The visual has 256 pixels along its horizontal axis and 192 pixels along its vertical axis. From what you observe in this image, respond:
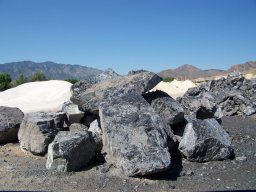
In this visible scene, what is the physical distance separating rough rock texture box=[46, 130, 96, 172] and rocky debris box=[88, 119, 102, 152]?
591 millimetres

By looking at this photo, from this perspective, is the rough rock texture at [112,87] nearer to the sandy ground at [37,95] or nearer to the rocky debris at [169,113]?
the rocky debris at [169,113]

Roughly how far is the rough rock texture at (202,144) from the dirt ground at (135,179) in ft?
0.51

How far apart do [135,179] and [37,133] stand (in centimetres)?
313

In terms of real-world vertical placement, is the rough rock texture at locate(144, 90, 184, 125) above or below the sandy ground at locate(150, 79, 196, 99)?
above

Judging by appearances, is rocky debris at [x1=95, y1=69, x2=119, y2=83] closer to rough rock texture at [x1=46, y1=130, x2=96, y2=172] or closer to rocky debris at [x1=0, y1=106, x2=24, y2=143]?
rocky debris at [x1=0, y1=106, x2=24, y2=143]

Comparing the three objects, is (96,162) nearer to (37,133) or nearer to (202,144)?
(37,133)

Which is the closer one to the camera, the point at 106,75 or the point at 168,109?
the point at 168,109

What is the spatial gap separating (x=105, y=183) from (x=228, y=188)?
6.84ft

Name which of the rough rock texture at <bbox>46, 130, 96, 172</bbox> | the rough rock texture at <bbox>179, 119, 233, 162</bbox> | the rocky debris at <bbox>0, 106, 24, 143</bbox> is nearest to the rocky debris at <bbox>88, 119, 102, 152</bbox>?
the rough rock texture at <bbox>46, 130, 96, 172</bbox>

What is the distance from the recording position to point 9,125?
1020 centimetres

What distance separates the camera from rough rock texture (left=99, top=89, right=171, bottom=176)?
6.80m

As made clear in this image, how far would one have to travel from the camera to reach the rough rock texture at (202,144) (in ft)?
25.5

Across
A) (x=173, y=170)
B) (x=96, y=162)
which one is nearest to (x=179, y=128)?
(x=173, y=170)

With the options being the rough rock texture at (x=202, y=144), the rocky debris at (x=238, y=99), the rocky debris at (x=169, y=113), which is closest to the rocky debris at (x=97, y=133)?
the rocky debris at (x=169, y=113)
